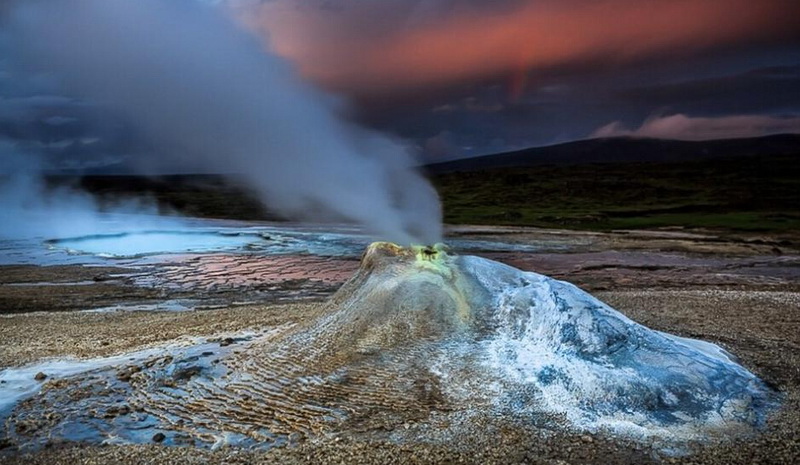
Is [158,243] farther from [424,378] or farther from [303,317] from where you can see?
[424,378]

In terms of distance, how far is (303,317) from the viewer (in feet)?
39.1

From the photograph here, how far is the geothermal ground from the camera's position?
233 inches

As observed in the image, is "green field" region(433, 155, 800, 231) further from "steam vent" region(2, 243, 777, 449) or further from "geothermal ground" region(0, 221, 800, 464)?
"steam vent" region(2, 243, 777, 449)

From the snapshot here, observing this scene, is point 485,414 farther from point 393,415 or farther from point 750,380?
point 750,380

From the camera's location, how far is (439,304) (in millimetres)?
8352

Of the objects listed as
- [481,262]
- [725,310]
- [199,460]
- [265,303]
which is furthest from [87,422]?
[725,310]

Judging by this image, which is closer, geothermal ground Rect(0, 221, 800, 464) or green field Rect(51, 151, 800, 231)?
geothermal ground Rect(0, 221, 800, 464)

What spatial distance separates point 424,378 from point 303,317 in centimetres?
509

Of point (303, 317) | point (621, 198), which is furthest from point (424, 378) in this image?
point (621, 198)

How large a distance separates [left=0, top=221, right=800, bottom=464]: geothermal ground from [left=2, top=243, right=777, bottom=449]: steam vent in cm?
12

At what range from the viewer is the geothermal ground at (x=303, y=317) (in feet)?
19.4

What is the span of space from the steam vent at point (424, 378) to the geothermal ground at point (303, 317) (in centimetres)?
12

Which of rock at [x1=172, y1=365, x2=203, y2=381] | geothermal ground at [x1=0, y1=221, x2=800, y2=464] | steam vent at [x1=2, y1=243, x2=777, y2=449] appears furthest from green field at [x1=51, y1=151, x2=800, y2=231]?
rock at [x1=172, y1=365, x2=203, y2=381]

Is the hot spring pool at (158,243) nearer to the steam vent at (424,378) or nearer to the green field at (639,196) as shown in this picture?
the steam vent at (424,378)
